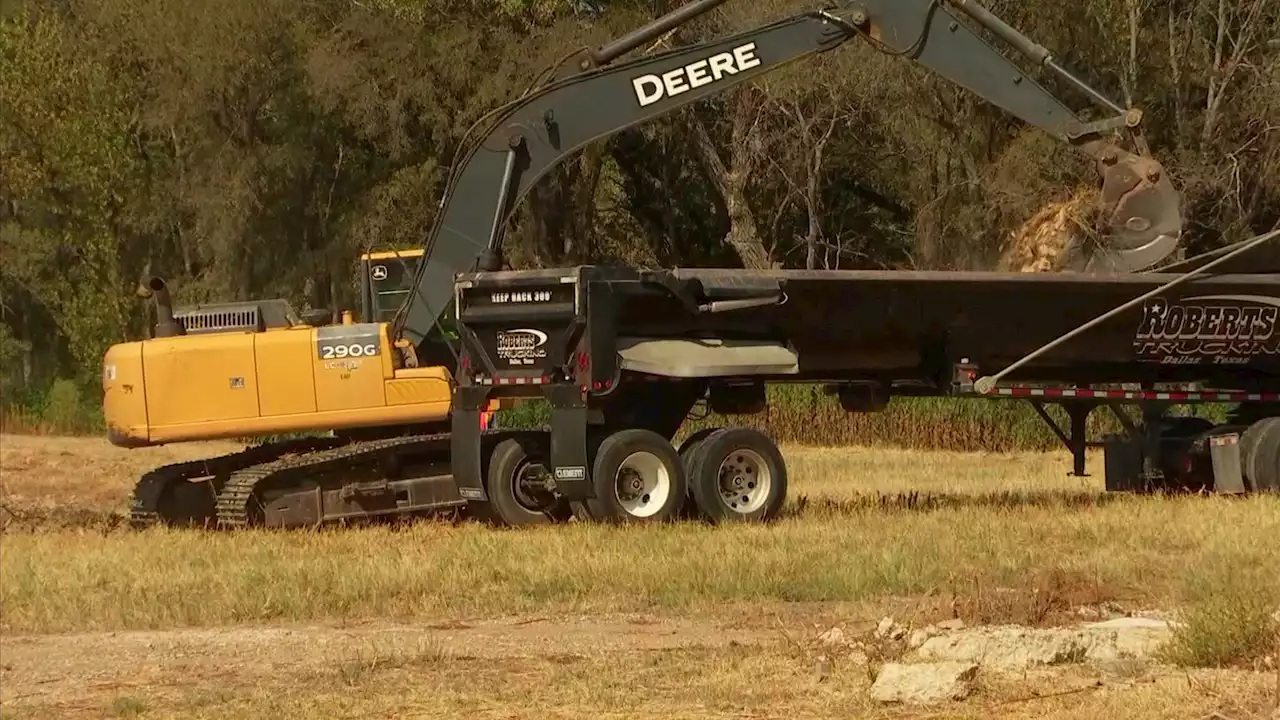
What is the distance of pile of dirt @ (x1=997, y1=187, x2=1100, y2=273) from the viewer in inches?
663

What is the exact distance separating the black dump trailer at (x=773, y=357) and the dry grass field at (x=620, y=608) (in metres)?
0.69

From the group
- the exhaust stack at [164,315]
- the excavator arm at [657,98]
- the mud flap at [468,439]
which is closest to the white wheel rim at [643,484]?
the mud flap at [468,439]

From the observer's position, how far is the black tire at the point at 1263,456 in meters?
16.9

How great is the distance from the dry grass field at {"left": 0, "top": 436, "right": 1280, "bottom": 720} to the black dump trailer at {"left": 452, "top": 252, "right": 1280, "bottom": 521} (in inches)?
27.0

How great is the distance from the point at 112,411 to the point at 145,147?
30041mm

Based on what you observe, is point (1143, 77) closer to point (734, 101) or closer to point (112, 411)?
point (734, 101)

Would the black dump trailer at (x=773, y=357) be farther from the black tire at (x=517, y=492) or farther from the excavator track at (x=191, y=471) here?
the excavator track at (x=191, y=471)

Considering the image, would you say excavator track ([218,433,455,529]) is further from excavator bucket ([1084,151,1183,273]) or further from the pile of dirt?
excavator bucket ([1084,151,1183,273])

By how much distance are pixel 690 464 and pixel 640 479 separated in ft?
1.53

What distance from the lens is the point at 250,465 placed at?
17.7 meters

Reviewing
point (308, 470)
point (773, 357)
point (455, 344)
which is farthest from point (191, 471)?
point (773, 357)

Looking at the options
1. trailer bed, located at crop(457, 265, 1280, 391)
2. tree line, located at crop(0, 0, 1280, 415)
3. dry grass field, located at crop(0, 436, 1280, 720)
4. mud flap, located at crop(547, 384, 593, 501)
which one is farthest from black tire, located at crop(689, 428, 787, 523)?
tree line, located at crop(0, 0, 1280, 415)

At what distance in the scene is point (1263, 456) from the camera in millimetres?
17000

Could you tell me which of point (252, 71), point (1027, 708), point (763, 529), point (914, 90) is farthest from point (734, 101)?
point (1027, 708)
